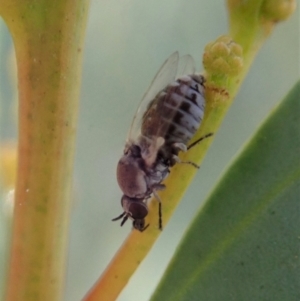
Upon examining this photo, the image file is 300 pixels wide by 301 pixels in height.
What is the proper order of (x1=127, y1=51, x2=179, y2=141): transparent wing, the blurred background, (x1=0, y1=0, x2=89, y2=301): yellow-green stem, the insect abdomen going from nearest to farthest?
(x1=0, y1=0, x2=89, y2=301): yellow-green stem, the insect abdomen, (x1=127, y1=51, x2=179, y2=141): transparent wing, the blurred background

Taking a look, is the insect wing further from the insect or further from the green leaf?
the green leaf

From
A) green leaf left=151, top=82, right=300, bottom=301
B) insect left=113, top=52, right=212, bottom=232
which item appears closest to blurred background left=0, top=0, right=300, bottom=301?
insect left=113, top=52, right=212, bottom=232

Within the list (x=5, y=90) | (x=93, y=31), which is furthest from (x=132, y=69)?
(x=5, y=90)

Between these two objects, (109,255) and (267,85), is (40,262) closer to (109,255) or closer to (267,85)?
(109,255)

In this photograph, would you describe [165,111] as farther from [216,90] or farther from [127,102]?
[127,102]

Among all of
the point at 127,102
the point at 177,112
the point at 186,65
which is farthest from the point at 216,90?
the point at 127,102

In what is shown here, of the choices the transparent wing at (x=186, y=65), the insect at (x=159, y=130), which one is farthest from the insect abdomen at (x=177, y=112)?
the transparent wing at (x=186, y=65)
